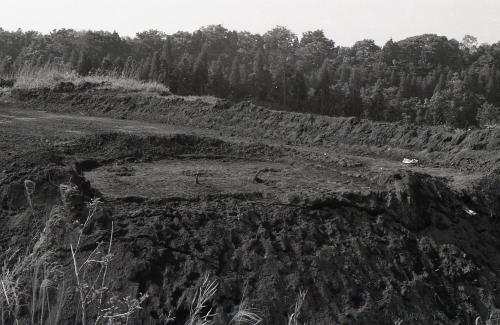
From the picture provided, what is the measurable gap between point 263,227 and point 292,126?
694 centimetres

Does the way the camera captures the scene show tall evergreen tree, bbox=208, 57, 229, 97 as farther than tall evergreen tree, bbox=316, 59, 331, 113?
No

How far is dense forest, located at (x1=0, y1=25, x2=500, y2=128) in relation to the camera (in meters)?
28.5

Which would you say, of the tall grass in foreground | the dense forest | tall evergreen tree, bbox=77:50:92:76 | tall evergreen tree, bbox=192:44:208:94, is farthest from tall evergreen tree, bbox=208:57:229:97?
the tall grass in foreground

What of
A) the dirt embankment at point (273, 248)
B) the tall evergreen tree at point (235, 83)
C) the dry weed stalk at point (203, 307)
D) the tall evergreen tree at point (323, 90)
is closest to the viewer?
the dry weed stalk at point (203, 307)

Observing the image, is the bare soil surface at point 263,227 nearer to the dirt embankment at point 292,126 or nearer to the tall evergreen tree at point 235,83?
the dirt embankment at point 292,126

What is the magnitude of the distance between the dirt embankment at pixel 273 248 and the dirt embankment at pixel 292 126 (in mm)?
3669

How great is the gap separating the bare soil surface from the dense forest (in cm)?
1276

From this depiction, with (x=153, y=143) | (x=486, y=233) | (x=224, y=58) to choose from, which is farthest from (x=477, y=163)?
(x=224, y=58)

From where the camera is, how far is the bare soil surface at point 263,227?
4461 millimetres

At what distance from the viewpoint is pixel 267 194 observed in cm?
614

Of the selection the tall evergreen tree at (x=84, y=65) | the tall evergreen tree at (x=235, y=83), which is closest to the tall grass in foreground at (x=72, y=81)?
the tall evergreen tree at (x=84, y=65)

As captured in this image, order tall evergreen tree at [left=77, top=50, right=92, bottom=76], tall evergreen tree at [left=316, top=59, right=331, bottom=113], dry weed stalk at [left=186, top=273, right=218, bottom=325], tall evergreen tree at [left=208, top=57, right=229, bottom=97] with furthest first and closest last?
1. tall evergreen tree at [left=316, top=59, right=331, bottom=113]
2. tall evergreen tree at [left=208, top=57, right=229, bottom=97]
3. tall evergreen tree at [left=77, top=50, right=92, bottom=76]
4. dry weed stalk at [left=186, top=273, right=218, bottom=325]

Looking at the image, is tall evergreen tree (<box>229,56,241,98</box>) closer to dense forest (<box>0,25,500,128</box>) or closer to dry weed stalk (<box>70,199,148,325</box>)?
dense forest (<box>0,25,500,128</box>)

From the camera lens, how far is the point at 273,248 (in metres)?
5.00
